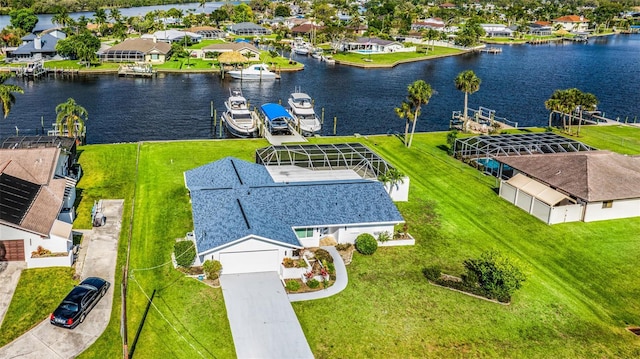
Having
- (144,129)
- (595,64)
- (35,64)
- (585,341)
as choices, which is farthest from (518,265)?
(595,64)

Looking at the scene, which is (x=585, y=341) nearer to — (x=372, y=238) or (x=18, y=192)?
(x=372, y=238)

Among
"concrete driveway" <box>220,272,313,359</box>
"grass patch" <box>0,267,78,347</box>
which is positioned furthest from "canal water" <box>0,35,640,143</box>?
"concrete driveway" <box>220,272,313,359</box>

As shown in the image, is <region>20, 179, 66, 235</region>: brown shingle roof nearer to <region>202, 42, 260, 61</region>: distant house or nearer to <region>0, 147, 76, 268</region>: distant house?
<region>0, 147, 76, 268</region>: distant house

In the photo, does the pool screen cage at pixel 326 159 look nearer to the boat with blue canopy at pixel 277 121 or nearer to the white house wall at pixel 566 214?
the white house wall at pixel 566 214

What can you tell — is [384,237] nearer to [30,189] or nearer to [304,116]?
[30,189]

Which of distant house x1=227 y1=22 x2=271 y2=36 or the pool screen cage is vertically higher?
distant house x1=227 y1=22 x2=271 y2=36

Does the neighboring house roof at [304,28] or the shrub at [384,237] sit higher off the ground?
the neighboring house roof at [304,28]

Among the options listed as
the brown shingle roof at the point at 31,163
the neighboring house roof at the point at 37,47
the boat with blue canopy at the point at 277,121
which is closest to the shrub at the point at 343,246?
the brown shingle roof at the point at 31,163
